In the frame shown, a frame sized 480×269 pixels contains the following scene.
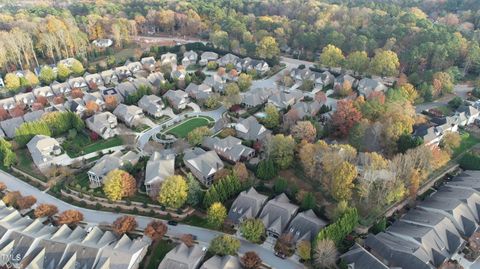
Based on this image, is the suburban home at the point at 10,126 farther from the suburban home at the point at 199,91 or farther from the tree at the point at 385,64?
the tree at the point at 385,64

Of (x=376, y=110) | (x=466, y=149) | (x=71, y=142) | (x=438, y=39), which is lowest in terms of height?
(x=71, y=142)

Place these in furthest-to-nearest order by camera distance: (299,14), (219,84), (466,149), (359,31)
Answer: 1. (299,14)
2. (359,31)
3. (219,84)
4. (466,149)

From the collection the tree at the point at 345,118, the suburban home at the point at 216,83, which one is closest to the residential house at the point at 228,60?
the suburban home at the point at 216,83

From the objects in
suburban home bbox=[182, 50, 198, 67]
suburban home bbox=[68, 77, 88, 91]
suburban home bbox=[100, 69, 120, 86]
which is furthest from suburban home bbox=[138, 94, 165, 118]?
suburban home bbox=[182, 50, 198, 67]

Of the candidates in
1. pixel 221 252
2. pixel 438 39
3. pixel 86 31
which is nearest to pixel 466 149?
pixel 438 39

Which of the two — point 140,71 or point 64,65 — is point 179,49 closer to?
point 140,71

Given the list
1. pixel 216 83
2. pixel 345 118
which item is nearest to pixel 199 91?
pixel 216 83
